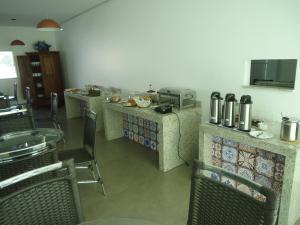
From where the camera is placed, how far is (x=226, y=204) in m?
1.01

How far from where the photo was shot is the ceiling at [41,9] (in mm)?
4155

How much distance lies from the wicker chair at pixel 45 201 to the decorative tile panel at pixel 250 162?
118 centimetres

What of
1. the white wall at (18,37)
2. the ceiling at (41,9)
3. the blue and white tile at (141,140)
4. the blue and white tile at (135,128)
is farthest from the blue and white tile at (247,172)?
the white wall at (18,37)

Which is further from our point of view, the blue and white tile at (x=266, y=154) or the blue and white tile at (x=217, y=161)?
the blue and white tile at (x=217, y=161)

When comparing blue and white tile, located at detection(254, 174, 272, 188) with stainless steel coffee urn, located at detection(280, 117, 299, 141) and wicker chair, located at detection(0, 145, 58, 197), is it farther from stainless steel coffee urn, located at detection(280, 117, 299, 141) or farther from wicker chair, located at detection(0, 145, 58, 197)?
wicker chair, located at detection(0, 145, 58, 197)

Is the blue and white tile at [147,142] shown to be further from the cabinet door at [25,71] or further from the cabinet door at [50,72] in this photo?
the cabinet door at [25,71]

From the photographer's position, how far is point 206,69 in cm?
269

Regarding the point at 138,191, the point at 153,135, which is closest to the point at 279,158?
the point at 138,191

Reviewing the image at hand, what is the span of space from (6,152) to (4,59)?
6049mm

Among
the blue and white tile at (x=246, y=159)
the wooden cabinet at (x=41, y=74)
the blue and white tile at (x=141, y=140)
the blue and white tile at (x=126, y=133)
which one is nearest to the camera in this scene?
the blue and white tile at (x=246, y=159)

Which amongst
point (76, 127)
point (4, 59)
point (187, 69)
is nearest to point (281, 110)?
point (187, 69)

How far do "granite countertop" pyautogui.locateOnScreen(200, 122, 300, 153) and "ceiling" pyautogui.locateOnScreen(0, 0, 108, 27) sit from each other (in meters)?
3.37

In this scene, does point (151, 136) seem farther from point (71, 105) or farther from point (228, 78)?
point (71, 105)

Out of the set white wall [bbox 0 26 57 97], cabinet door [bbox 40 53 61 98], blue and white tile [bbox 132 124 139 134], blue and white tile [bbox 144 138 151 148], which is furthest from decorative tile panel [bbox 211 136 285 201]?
white wall [bbox 0 26 57 97]
